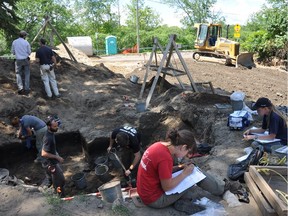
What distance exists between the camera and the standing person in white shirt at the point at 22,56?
8.20 meters

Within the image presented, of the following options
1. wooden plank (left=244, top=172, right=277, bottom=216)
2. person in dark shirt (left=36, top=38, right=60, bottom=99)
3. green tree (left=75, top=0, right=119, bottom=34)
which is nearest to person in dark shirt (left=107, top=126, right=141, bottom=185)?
wooden plank (left=244, top=172, right=277, bottom=216)

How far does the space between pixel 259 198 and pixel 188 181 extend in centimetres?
87

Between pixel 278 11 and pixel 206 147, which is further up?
pixel 278 11

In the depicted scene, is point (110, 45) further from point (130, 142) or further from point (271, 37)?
point (130, 142)

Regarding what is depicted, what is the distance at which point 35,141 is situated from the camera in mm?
6926

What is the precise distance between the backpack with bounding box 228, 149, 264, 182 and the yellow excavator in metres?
13.0

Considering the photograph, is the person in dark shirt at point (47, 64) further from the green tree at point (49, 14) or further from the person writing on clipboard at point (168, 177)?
the green tree at point (49, 14)

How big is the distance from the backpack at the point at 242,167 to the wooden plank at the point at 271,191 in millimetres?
455

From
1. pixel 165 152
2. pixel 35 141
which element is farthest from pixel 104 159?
pixel 165 152

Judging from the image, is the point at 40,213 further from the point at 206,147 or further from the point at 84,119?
the point at 84,119

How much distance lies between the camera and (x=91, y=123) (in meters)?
7.98

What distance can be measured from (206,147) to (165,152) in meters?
2.96

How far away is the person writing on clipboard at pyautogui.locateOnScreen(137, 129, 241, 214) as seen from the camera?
3.25 meters

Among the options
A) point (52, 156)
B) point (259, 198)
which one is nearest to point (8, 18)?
point (52, 156)
